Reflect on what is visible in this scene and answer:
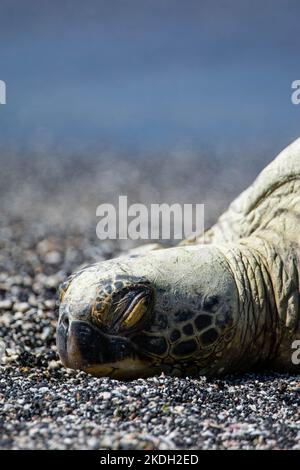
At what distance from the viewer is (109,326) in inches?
135

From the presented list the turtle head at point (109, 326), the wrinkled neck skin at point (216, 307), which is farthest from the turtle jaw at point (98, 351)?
the wrinkled neck skin at point (216, 307)

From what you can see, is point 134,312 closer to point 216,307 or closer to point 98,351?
point 98,351

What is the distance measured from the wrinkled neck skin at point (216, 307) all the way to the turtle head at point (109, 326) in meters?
0.08

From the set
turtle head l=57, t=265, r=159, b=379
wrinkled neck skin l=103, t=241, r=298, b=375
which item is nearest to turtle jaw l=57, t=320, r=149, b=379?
turtle head l=57, t=265, r=159, b=379

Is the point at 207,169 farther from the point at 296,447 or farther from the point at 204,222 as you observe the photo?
the point at 296,447

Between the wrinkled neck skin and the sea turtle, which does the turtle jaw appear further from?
the wrinkled neck skin

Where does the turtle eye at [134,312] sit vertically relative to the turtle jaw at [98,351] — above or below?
above

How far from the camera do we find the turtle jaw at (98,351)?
11.2ft

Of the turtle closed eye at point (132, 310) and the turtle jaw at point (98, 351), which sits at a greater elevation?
the turtle closed eye at point (132, 310)

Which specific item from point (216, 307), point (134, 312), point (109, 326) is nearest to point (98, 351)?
point (109, 326)

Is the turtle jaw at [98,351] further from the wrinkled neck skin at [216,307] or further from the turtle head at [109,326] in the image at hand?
the wrinkled neck skin at [216,307]

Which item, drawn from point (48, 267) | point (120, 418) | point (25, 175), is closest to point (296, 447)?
point (120, 418)

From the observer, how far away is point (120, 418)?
2947 millimetres

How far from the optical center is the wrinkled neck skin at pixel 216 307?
11.5 feet
